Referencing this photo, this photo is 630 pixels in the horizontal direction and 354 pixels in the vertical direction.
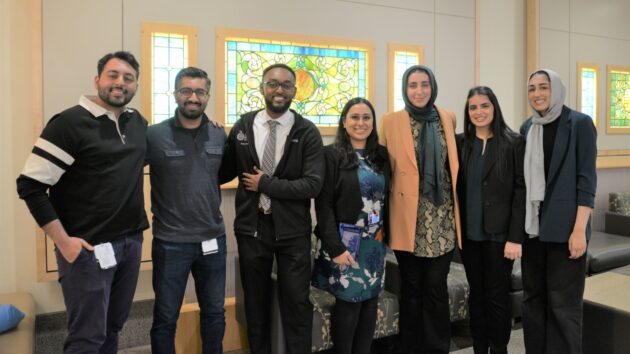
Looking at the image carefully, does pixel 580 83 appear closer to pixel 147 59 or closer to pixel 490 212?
pixel 490 212

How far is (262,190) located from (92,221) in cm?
70

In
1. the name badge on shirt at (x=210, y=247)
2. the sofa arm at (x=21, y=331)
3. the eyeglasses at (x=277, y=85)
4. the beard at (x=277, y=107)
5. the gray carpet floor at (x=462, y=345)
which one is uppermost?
the eyeglasses at (x=277, y=85)

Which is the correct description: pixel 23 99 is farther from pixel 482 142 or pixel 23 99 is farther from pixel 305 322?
pixel 482 142

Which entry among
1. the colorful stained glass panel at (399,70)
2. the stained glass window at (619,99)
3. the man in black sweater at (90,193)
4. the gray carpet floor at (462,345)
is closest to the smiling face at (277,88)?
the man in black sweater at (90,193)

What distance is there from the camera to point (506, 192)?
7.72 feet

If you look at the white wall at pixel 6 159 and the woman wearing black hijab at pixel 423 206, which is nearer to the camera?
the woman wearing black hijab at pixel 423 206

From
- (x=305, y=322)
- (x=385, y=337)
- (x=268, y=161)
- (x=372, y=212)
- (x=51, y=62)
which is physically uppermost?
(x=51, y=62)

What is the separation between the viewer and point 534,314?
7.84ft

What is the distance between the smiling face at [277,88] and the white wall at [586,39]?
335 cm

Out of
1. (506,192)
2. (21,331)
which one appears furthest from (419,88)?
(21,331)

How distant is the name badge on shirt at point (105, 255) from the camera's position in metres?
1.89

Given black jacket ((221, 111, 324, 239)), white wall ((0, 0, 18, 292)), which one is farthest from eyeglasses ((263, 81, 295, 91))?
white wall ((0, 0, 18, 292))

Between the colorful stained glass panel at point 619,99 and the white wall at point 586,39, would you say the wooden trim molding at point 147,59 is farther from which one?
the colorful stained glass panel at point 619,99

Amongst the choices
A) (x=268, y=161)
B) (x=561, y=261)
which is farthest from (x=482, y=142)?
(x=268, y=161)
